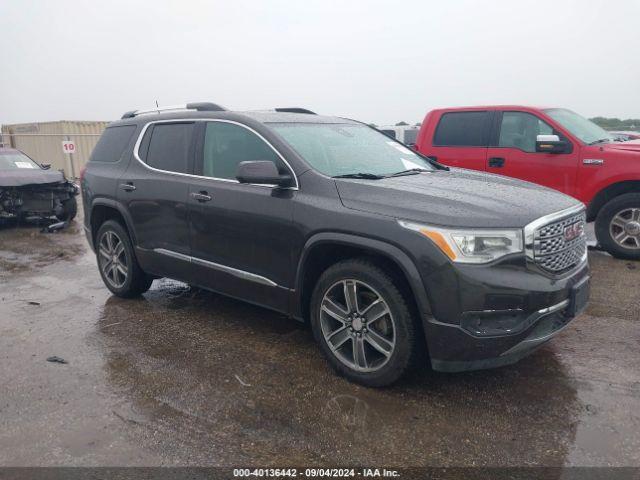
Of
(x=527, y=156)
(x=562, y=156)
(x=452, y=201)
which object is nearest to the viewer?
(x=452, y=201)

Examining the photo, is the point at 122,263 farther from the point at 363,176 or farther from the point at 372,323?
the point at 372,323

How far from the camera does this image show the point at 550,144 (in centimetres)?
652

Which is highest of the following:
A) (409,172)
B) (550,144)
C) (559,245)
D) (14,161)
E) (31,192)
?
(550,144)

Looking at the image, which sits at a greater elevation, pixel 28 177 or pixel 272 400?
pixel 28 177

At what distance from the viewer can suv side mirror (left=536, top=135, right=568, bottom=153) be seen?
6492 mm

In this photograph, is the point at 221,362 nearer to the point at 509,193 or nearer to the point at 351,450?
the point at 351,450

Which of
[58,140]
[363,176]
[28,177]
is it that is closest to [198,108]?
[363,176]

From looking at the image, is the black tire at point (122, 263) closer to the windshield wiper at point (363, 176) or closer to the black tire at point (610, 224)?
the windshield wiper at point (363, 176)

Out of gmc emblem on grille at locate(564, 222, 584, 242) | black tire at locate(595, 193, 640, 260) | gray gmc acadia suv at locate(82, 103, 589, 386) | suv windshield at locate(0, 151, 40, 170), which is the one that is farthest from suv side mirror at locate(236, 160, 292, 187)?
suv windshield at locate(0, 151, 40, 170)

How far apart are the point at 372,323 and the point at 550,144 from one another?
14.2 feet

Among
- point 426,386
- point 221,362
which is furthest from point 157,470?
point 426,386

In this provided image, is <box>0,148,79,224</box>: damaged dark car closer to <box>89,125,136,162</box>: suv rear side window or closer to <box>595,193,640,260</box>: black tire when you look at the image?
<box>89,125,136,162</box>: suv rear side window

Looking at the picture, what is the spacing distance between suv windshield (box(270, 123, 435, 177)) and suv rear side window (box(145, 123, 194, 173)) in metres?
0.93

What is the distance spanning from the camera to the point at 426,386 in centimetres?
347
